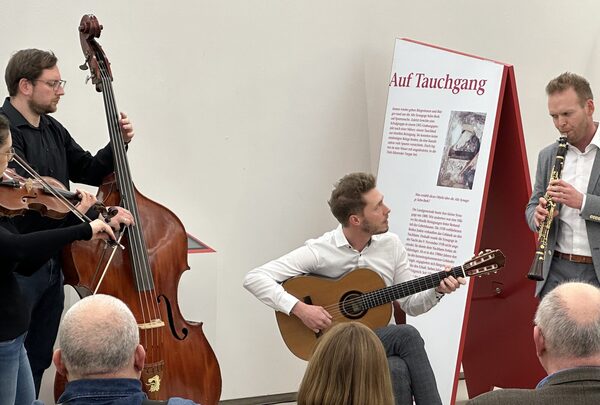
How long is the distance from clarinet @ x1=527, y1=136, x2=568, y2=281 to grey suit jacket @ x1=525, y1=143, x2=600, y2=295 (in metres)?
0.06

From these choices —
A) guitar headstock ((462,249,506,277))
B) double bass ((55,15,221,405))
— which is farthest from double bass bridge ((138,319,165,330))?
guitar headstock ((462,249,506,277))

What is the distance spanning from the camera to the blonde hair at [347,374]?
→ 1.97 metres

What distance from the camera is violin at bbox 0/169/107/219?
9.34 ft

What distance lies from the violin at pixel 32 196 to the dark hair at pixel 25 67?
1.68 feet

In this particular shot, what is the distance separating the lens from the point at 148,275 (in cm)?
333

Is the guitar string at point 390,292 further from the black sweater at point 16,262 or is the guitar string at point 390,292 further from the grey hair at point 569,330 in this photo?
the grey hair at point 569,330

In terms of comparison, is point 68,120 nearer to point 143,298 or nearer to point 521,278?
point 143,298

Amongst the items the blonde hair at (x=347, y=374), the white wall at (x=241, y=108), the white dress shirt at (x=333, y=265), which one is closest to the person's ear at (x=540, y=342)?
the blonde hair at (x=347, y=374)

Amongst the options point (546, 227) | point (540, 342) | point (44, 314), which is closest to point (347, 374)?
point (540, 342)

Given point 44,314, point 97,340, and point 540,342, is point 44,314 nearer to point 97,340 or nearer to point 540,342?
point 97,340

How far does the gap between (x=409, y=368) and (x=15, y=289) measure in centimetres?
147

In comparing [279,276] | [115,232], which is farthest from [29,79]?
[279,276]

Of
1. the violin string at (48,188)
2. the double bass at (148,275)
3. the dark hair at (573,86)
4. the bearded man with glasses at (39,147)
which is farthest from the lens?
the dark hair at (573,86)

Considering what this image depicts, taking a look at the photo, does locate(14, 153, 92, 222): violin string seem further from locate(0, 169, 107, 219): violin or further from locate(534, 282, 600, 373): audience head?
locate(534, 282, 600, 373): audience head
